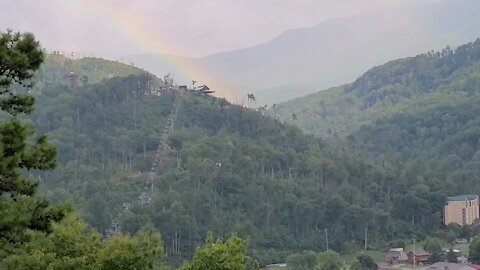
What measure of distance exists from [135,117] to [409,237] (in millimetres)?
19065

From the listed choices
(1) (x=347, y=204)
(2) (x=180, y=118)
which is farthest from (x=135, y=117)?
(1) (x=347, y=204)

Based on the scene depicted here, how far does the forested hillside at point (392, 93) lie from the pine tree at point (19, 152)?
65.7 m

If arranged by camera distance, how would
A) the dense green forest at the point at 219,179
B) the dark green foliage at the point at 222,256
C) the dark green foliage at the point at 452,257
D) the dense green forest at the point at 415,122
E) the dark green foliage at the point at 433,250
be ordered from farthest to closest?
the dense green forest at the point at 415,122 → the dense green forest at the point at 219,179 → the dark green foliage at the point at 433,250 → the dark green foliage at the point at 452,257 → the dark green foliage at the point at 222,256

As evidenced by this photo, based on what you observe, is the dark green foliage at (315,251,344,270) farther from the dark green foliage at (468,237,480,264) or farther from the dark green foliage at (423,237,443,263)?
the dark green foliage at (423,237,443,263)

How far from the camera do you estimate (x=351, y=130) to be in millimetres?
74500

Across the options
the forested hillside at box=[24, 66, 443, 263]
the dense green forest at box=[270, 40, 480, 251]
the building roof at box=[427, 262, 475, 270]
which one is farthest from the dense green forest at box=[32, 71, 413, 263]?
the building roof at box=[427, 262, 475, 270]

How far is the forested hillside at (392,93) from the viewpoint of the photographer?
Answer: 7431 centimetres

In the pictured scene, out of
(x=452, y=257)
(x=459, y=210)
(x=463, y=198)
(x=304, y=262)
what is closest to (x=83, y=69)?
Result: (x=463, y=198)

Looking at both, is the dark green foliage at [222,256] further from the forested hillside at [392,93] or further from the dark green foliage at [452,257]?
the forested hillside at [392,93]

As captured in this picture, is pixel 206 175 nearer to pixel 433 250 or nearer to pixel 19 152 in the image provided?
pixel 433 250

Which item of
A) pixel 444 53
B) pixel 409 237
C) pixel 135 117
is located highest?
pixel 444 53

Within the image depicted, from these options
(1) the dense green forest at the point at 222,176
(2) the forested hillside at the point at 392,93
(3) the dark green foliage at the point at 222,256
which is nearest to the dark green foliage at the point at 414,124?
(2) the forested hillside at the point at 392,93

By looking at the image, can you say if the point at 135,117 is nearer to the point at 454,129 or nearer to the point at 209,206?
the point at 209,206

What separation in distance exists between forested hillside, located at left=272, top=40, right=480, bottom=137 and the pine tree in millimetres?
65686
